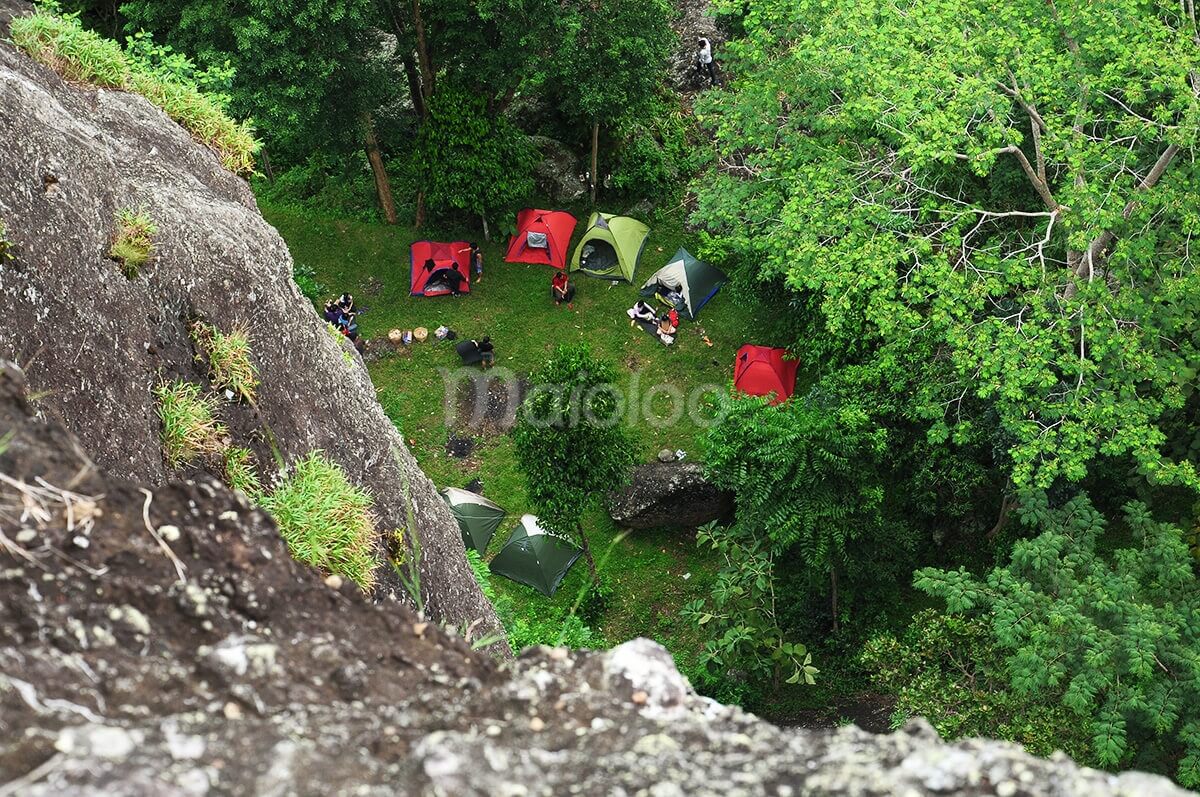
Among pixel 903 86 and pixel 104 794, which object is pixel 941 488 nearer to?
pixel 903 86

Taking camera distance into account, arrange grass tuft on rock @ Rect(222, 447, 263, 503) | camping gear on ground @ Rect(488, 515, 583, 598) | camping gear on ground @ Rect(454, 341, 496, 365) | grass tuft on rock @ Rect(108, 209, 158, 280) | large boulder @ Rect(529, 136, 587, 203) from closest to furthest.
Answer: grass tuft on rock @ Rect(222, 447, 263, 503) < grass tuft on rock @ Rect(108, 209, 158, 280) < camping gear on ground @ Rect(488, 515, 583, 598) < camping gear on ground @ Rect(454, 341, 496, 365) < large boulder @ Rect(529, 136, 587, 203)

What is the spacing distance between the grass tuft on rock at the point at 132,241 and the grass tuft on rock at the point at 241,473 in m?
1.43

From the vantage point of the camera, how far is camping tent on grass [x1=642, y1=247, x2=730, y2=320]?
2409 centimetres

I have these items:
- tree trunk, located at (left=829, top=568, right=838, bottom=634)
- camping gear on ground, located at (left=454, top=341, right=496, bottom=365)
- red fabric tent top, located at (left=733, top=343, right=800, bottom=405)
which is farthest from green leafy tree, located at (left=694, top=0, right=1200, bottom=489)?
camping gear on ground, located at (left=454, top=341, right=496, bottom=365)

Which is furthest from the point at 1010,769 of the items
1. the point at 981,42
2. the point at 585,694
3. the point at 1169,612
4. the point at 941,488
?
the point at 941,488

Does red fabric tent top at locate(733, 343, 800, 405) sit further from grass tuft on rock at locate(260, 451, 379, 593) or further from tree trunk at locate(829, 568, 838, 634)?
grass tuft on rock at locate(260, 451, 379, 593)

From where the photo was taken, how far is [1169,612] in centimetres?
1170

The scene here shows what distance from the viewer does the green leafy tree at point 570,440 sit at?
15.4m

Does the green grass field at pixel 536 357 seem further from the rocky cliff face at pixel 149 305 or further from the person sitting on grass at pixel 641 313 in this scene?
the rocky cliff face at pixel 149 305

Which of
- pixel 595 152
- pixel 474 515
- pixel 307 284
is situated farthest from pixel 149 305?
pixel 595 152

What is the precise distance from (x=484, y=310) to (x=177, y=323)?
1768 centimetres

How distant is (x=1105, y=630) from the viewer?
11719 mm

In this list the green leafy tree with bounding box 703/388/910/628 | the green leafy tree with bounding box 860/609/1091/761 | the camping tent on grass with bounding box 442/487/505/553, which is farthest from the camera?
the camping tent on grass with bounding box 442/487/505/553

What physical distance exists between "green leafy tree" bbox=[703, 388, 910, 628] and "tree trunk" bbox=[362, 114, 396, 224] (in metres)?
12.7
